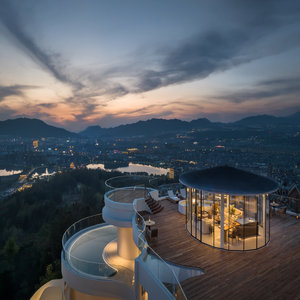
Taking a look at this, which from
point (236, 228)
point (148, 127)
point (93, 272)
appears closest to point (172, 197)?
point (236, 228)

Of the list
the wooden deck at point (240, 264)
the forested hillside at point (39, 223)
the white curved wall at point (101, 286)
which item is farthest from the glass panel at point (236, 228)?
the forested hillside at point (39, 223)

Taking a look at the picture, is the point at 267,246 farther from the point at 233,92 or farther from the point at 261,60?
the point at 233,92

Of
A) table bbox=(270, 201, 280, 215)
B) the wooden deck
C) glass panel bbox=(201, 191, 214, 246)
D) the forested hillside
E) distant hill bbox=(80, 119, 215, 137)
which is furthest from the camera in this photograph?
distant hill bbox=(80, 119, 215, 137)

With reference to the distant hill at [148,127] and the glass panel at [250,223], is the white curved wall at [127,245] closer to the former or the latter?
the glass panel at [250,223]

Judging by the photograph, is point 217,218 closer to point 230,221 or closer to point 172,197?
point 230,221

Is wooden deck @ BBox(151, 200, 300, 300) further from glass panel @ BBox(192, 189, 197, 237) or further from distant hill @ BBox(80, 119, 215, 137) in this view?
distant hill @ BBox(80, 119, 215, 137)

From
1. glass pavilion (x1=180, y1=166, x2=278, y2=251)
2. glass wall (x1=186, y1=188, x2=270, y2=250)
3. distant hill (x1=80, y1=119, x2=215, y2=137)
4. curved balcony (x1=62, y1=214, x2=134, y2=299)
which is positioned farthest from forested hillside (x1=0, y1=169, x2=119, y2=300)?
distant hill (x1=80, y1=119, x2=215, y2=137)
